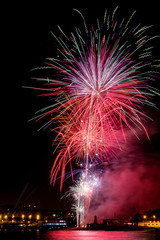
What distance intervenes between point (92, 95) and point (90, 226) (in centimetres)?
3530

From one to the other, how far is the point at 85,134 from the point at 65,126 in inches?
61.0

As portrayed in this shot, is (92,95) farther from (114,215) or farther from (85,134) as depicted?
(114,215)

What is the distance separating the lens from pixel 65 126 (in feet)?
61.5

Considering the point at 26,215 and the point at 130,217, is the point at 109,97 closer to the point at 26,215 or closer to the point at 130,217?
the point at 130,217

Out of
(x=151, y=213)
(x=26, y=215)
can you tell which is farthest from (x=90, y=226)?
(x=26, y=215)

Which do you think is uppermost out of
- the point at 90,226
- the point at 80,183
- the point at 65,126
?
the point at 65,126

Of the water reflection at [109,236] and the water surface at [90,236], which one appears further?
the water surface at [90,236]

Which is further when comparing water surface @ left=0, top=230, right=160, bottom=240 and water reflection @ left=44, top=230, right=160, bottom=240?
water surface @ left=0, top=230, right=160, bottom=240

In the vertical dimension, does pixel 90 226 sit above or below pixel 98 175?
below

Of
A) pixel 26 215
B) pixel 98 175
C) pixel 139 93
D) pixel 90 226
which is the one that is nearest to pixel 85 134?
pixel 139 93

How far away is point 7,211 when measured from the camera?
114 m

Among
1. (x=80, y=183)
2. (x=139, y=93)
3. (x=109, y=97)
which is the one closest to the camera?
(x=139, y=93)

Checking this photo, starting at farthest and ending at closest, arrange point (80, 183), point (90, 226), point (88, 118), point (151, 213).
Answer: point (151, 213), point (90, 226), point (80, 183), point (88, 118)

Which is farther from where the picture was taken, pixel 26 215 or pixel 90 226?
pixel 26 215
